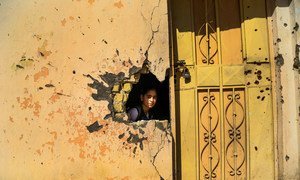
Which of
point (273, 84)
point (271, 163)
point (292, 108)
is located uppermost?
point (273, 84)

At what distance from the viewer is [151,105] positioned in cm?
420

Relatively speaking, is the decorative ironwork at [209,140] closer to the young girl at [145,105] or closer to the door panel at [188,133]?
the door panel at [188,133]

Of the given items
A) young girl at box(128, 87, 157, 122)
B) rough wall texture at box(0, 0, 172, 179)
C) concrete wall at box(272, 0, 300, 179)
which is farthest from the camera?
concrete wall at box(272, 0, 300, 179)

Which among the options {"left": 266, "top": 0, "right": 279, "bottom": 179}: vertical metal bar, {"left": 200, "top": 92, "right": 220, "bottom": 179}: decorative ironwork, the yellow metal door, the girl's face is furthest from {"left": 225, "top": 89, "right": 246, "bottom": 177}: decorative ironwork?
the girl's face

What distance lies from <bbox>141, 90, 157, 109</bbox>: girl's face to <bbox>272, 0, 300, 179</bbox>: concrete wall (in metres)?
1.37

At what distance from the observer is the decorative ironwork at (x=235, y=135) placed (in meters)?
4.34

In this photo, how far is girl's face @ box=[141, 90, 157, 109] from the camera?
4.20m

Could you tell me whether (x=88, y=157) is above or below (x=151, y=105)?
below

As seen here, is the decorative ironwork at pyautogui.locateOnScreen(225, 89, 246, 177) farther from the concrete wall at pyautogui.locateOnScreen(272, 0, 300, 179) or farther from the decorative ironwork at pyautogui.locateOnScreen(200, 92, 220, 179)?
the concrete wall at pyautogui.locateOnScreen(272, 0, 300, 179)

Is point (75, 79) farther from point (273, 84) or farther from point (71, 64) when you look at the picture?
point (273, 84)

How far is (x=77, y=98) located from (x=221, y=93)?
5.21 feet

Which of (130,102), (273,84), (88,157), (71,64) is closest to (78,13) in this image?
(71,64)

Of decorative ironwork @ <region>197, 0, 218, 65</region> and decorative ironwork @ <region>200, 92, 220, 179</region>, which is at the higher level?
decorative ironwork @ <region>197, 0, 218, 65</region>

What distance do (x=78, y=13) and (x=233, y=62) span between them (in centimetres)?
180
